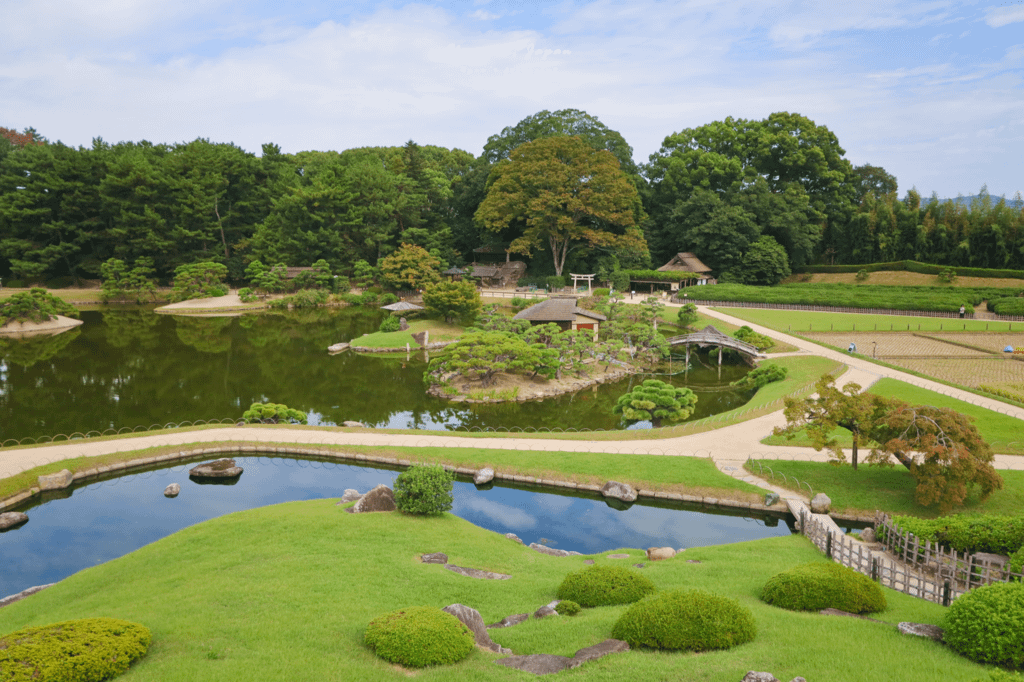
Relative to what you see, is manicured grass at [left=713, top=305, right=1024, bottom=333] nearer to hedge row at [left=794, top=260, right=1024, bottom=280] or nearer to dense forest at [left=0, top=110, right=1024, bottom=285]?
hedge row at [left=794, top=260, right=1024, bottom=280]

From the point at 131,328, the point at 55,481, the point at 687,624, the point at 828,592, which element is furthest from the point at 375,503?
the point at 131,328

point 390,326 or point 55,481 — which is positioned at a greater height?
point 390,326

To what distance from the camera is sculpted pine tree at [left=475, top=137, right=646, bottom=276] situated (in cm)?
5575

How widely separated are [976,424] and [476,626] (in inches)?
776

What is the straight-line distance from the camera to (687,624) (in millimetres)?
7383

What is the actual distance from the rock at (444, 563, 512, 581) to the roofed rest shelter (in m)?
26.5

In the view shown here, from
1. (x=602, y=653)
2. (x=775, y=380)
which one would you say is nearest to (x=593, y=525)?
(x=602, y=653)

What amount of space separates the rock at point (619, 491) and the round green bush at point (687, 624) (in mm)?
8618

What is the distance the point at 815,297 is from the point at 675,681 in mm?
48644

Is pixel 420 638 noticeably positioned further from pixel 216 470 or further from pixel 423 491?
pixel 216 470

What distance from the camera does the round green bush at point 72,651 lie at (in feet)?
20.3

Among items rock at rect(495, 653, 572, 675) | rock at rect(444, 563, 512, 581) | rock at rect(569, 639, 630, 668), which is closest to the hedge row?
rock at rect(444, 563, 512, 581)

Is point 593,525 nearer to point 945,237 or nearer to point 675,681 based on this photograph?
point 675,681


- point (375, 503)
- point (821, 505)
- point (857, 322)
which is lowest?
point (821, 505)
